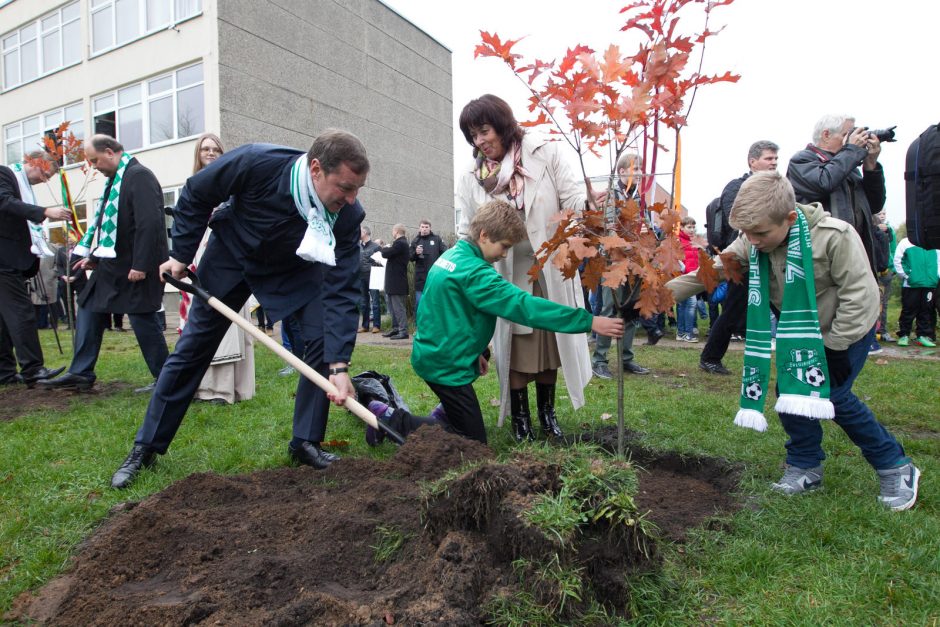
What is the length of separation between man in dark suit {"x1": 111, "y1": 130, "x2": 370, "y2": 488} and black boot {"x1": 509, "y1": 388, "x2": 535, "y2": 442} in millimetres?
1216

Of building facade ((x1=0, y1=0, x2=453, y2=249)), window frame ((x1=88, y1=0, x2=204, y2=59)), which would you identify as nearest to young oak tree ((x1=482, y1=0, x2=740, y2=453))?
building facade ((x1=0, y1=0, x2=453, y2=249))

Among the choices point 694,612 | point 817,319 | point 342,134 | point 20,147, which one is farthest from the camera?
point 20,147

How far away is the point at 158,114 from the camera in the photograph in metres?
19.2

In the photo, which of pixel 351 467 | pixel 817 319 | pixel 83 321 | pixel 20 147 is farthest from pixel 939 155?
pixel 20 147

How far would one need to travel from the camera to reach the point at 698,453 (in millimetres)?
3652

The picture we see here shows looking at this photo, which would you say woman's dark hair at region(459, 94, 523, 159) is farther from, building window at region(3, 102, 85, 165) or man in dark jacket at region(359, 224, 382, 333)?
building window at region(3, 102, 85, 165)

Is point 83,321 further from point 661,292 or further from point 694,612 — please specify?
point 694,612

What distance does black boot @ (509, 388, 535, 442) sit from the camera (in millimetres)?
4090

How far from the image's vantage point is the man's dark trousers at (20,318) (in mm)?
5938

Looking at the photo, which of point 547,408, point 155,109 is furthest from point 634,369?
point 155,109

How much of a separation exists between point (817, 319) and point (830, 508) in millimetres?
875

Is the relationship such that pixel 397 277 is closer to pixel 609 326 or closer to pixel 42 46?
pixel 609 326

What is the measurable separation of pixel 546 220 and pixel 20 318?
528cm

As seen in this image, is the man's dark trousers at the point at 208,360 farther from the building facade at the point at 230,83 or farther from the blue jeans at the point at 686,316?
the building facade at the point at 230,83
